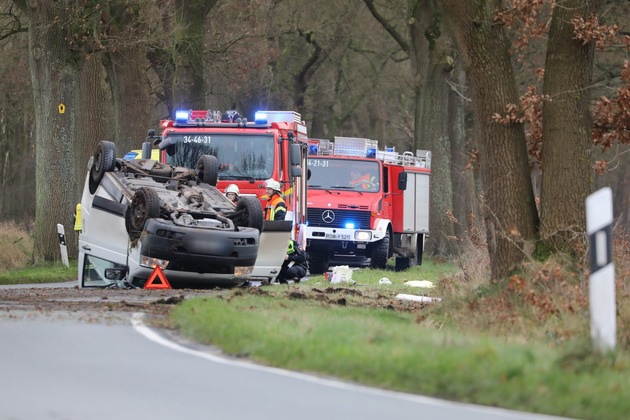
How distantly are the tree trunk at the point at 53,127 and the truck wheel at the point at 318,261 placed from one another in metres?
5.95

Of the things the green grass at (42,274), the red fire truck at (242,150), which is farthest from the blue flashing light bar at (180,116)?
the green grass at (42,274)

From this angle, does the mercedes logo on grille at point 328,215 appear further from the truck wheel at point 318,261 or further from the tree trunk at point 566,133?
the tree trunk at point 566,133

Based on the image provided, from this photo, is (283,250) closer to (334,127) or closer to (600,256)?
(600,256)

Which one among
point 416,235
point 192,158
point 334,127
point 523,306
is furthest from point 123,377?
point 334,127

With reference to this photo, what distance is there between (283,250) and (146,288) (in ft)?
9.69

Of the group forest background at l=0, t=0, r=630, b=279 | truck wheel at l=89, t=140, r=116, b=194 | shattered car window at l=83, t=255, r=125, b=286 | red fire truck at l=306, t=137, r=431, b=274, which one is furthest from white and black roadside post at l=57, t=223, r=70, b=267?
truck wheel at l=89, t=140, r=116, b=194

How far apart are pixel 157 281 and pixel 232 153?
4.68 metres

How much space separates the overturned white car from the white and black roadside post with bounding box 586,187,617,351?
10127 millimetres

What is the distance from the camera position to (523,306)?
13.3 meters

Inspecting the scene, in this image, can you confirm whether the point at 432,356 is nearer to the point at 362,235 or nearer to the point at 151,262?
the point at 151,262

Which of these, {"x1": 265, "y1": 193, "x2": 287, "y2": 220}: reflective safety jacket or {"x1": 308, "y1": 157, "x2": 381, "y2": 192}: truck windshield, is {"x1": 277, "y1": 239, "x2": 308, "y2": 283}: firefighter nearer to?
{"x1": 265, "y1": 193, "x2": 287, "y2": 220}: reflective safety jacket

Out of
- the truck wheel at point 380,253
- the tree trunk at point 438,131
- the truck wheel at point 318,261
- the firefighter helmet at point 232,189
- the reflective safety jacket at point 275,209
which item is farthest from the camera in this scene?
the tree trunk at point 438,131

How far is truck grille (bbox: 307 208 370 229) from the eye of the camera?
3056 centimetres

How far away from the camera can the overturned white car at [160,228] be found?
741 inches
